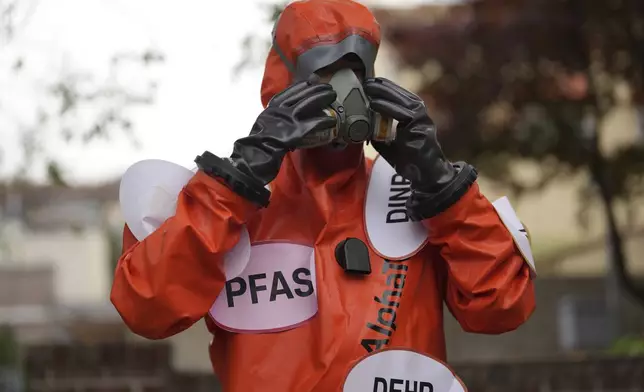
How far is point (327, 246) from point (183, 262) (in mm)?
360

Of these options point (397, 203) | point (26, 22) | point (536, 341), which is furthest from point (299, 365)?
point (536, 341)

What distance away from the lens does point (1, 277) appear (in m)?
19.6

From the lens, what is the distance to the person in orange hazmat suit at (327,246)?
87.0 inches

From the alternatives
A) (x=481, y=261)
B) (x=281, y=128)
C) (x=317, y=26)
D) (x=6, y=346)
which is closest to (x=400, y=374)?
(x=481, y=261)

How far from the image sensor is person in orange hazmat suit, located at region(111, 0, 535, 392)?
2.21m

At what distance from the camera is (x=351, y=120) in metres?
2.25

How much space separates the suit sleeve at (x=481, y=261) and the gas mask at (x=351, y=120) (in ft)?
0.79

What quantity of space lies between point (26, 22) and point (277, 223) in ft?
8.50

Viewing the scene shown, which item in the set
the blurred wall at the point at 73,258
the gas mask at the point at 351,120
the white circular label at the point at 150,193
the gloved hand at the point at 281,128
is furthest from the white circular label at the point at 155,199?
the blurred wall at the point at 73,258

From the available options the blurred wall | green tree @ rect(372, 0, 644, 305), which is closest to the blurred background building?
green tree @ rect(372, 0, 644, 305)

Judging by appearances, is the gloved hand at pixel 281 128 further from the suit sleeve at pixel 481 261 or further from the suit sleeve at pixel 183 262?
the suit sleeve at pixel 481 261

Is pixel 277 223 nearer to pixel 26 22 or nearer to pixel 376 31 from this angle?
pixel 376 31

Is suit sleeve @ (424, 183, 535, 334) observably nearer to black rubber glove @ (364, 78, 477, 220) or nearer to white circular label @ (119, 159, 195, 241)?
black rubber glove @ (364, 78, 477, 220)

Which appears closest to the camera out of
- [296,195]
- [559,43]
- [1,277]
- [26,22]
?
[296,195]
